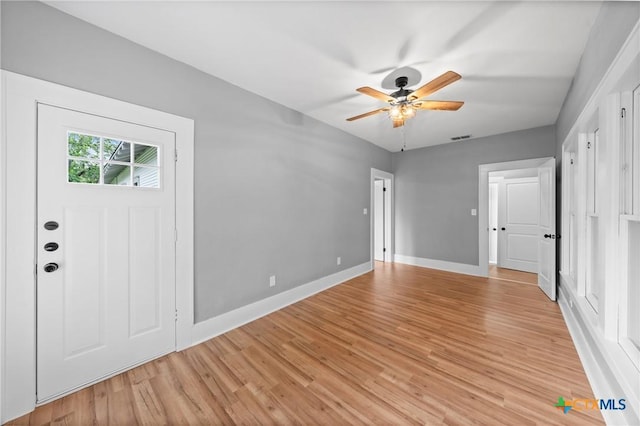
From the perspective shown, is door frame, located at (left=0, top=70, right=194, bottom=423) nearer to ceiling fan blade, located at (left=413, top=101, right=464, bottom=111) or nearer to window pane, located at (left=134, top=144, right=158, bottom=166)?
window pane, located at (left=134, top=144, right=158, bottom=166)

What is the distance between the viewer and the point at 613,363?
1315mm

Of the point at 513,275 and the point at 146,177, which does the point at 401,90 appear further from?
the point at 513,275

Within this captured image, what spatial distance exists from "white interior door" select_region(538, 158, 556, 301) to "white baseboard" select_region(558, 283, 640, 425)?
93cm

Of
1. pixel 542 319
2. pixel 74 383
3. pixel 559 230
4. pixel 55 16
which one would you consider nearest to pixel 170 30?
pixel 55 16

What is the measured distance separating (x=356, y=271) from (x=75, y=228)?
148 inches

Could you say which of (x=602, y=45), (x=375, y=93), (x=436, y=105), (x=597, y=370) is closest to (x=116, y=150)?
(x=375, y=93)

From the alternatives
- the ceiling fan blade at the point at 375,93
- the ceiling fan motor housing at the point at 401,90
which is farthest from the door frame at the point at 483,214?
the ceiling fan blade at the point at 375,93

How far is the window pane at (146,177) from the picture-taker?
1.95 meters

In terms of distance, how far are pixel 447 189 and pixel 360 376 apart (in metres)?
4.20

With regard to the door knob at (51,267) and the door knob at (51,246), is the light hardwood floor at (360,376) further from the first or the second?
the door knob at (51,246)

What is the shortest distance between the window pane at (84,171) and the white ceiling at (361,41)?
3.37 feet

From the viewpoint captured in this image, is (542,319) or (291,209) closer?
(542,319)

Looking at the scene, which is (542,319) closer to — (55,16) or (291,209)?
(291,209)

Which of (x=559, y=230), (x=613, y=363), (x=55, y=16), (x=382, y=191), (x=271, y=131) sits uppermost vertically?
(x=55, y=16)
